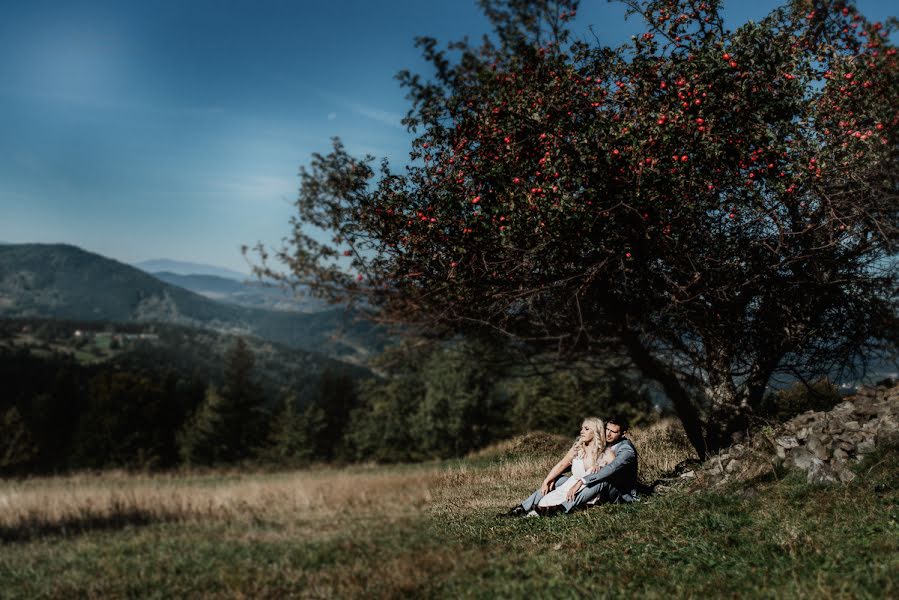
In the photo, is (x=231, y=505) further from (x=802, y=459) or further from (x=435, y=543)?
(x=802, y=459)

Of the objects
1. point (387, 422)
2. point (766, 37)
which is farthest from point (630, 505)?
point (387, 422)

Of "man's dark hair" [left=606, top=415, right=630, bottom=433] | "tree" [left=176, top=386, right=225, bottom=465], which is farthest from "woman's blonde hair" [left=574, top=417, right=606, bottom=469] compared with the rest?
"tree" [left=176, top=386, right=225, bottom=465]

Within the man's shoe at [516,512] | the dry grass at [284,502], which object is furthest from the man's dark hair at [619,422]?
the man's shoe at [516,512]

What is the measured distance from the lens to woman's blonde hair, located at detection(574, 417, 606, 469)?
25.8 ft

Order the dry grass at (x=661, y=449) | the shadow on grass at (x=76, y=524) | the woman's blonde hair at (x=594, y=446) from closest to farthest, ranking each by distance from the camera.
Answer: the shadow on grass at (x=76, y=524)
the woman's blonde hair at (x=594, y=446)
the dry grass at (x=661, y=449)

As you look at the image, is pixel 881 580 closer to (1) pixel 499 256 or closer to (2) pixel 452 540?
(2) pixel 452 540

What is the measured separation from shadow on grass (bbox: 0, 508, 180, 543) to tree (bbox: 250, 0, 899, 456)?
4.93 meters

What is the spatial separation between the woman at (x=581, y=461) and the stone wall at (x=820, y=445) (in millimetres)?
1487

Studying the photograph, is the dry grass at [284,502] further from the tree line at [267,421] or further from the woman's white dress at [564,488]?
the tree line at [267,421]

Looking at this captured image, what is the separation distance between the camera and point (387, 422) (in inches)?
2434

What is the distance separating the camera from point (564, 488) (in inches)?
302

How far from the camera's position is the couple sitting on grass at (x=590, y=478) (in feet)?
24.6

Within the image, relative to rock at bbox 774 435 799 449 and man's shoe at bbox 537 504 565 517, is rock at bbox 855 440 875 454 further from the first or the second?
man's shoe at bbox 537 504 565 517

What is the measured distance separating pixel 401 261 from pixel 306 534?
4928mm
